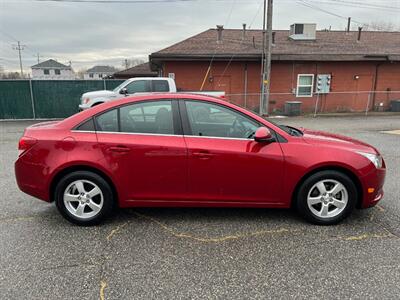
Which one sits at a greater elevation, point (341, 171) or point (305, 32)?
point (305, 32)

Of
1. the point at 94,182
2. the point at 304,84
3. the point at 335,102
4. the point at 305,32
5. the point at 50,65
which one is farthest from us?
the point at 50,65

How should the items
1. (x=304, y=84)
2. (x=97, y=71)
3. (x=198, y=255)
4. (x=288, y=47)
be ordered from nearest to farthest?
1. (x=198, y=255)
2. (x=304, y=84)
3. (x=288, y=47)
4. (x=97, y=71)

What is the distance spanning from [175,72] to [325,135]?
13535 millimetres

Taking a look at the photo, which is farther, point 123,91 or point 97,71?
point 97,71

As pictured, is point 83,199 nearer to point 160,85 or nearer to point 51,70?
point 160,85

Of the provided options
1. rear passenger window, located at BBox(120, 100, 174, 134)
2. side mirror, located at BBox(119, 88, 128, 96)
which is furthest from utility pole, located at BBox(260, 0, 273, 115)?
rear passenger window, located at BBox(120, 100, 174, 134)

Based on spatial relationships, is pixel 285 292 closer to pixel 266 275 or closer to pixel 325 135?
pixel 266 275

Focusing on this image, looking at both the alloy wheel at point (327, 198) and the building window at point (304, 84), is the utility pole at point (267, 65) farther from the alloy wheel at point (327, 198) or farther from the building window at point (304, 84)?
the alloy wheel at point (327, 198)

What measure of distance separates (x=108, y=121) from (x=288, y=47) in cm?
1750

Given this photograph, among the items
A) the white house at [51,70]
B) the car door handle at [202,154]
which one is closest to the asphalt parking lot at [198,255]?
the car door handle at [202,154]

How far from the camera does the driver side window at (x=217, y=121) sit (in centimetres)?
362

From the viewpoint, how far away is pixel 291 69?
17.7 metres

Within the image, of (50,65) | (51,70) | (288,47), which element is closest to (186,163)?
(288,47)

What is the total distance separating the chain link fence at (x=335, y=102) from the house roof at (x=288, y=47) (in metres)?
2.13
